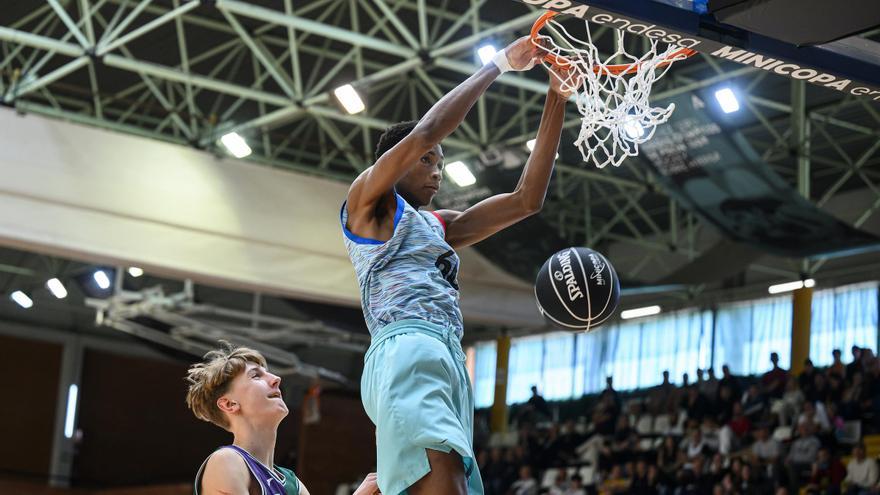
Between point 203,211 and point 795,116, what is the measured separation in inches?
348

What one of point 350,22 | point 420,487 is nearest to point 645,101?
point 420,487

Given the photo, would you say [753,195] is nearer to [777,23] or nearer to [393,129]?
[777,23]

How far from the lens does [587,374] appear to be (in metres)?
27.1

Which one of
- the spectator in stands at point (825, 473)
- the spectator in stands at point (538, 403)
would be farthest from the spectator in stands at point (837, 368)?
the spectator in stands at point (538, 403)

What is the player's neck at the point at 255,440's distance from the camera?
4.35m

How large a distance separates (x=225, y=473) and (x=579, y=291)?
2.17 metres

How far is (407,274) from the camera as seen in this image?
13.1 feet

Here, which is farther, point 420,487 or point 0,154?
point 0,154

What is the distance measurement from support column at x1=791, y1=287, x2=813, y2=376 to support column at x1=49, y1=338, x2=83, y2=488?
60.5 feet

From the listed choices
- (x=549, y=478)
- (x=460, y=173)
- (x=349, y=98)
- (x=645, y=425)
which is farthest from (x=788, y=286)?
(x=349, y=98)

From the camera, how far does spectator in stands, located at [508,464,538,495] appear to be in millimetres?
20641

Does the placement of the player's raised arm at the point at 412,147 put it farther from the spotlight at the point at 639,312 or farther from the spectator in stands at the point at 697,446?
the spotlight at the point at 639,312

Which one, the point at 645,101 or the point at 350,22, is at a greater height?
the point at 350,22

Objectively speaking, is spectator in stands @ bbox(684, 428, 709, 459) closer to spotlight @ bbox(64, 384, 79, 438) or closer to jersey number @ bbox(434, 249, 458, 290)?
jersey number @ bbox(434, 249, 458, 290)
